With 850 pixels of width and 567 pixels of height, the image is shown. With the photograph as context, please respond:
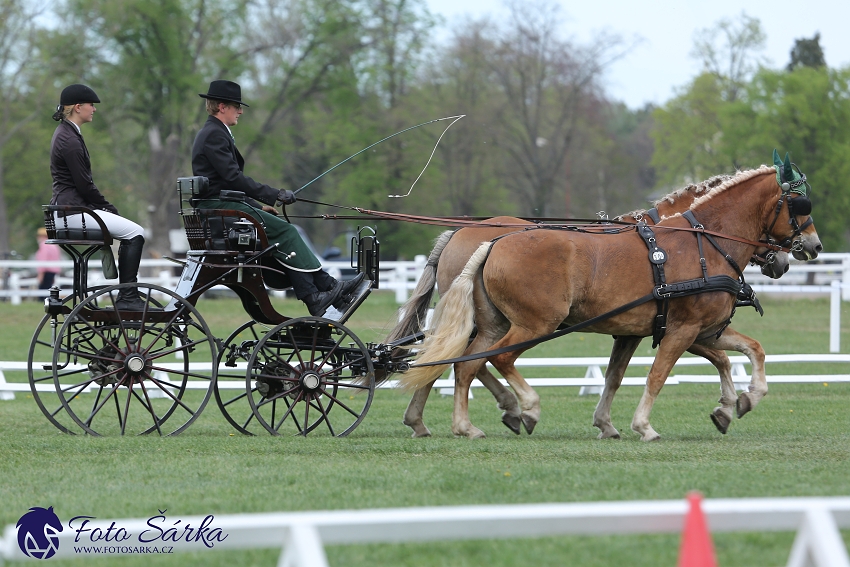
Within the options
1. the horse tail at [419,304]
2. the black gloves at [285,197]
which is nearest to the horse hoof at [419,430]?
the horse tail at [419,304]

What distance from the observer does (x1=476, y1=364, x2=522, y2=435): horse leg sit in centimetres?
771

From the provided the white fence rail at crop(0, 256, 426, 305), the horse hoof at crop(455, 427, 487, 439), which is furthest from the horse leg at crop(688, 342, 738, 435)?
the white fence rail at crop(0, 256, 426, 305)

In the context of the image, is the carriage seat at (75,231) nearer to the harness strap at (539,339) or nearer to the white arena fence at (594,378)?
the harness strap at (539,339)

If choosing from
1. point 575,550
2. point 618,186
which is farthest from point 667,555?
point 618,186

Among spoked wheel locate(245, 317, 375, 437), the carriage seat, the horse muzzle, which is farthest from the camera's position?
the horse muzzle

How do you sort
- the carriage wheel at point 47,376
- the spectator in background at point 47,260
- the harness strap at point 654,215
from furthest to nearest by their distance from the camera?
the spectator in background at point 47,260, the harness strap at point 654,215, the carriage wheel at point 47,376

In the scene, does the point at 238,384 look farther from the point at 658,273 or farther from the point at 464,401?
the point at 658,273

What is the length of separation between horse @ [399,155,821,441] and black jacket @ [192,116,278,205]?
5.21 feet

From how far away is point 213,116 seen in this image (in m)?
7.50

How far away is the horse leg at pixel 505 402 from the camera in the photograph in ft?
25.3

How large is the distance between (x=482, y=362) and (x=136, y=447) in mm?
2568

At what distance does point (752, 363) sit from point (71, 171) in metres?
5.31

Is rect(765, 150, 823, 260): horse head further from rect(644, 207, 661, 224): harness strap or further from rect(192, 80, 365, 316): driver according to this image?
rect(192, 80, 365, 316): driver

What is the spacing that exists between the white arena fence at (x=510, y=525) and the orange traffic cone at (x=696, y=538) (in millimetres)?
46
